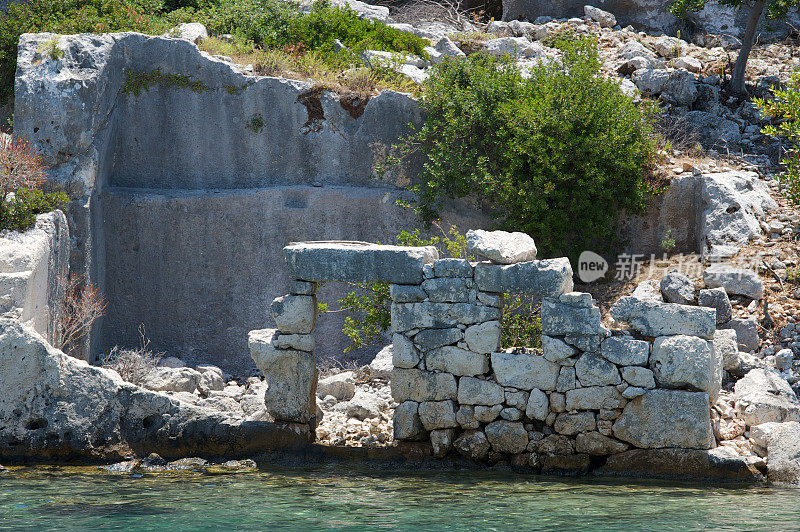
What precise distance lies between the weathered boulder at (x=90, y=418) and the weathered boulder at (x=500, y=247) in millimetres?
2838

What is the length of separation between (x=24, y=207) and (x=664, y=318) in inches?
295

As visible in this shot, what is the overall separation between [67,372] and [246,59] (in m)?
7.06

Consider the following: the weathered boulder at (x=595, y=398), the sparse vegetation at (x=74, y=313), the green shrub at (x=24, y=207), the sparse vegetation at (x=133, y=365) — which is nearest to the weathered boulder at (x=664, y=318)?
the weathered boulder at (x=595, y=398)

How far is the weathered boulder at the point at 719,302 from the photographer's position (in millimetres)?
12070

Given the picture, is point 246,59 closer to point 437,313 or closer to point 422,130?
point 422,130

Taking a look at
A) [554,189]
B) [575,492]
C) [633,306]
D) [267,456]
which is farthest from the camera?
[554,189]

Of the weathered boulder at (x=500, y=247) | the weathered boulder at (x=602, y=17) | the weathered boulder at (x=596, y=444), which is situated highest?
the weathered boulder at (x=602, y=17)

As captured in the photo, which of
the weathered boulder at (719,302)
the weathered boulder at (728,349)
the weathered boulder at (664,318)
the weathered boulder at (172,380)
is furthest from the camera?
the weathered boulder at (719,302)

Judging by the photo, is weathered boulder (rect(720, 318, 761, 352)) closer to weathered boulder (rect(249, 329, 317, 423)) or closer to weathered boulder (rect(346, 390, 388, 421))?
weathered boulder (rect(346, 390, 388, 421))

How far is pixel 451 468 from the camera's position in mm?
9883

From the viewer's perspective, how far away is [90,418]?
9.78m

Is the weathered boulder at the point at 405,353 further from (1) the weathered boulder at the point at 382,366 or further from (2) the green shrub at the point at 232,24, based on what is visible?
(2) the green shrub at the point at 232,24

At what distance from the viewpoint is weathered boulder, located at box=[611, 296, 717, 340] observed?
9219mm

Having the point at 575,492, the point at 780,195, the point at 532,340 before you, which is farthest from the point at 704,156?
the point at 575,492
